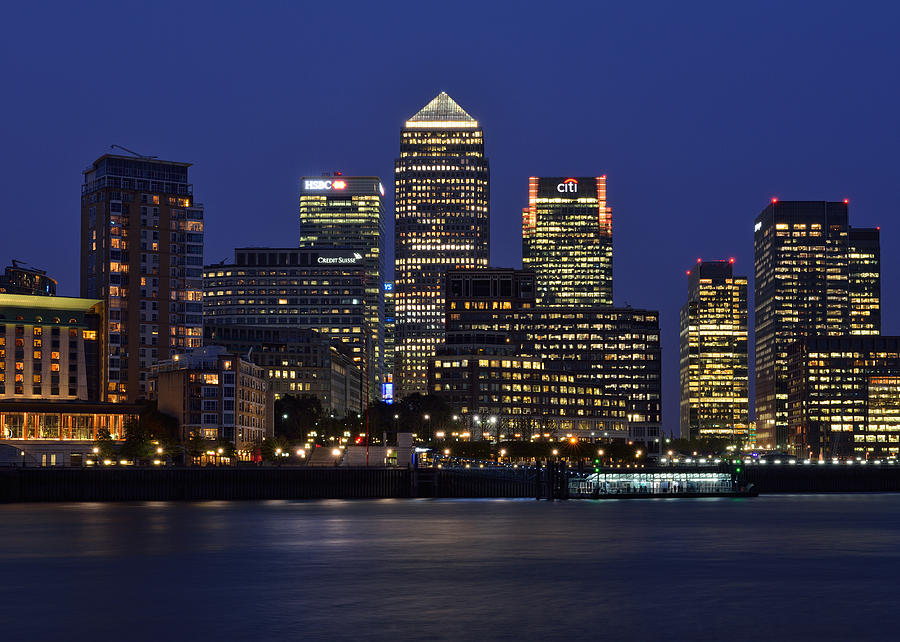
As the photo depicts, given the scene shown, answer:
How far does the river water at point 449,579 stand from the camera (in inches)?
1751

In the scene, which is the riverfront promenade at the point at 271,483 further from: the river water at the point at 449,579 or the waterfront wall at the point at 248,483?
the river water at the point at 449,579

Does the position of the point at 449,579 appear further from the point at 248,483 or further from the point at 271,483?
the point at 248,483

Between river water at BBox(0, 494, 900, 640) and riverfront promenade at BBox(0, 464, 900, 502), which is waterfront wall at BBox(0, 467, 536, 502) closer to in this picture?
riverfront promenade at BBox(0, 464, 900, 502)

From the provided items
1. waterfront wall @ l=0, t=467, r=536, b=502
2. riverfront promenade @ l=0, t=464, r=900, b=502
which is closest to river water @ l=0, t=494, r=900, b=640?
riverfront promenade @ l=0, t=464, r=900, b=502

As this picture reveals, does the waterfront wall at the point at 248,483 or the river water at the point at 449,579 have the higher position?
the river water at the point at 449,579

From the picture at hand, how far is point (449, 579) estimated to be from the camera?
5975 centimetres

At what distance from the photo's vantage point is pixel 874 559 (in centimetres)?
7069

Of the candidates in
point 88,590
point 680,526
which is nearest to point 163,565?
point 88,590

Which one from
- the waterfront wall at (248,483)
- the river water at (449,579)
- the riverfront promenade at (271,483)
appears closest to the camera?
the river water at (449,579)

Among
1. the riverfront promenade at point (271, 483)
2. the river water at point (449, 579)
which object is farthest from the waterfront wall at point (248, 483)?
the river water at point (449, 579)

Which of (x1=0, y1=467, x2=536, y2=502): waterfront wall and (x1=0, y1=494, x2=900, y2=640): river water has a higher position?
(x1=0, y1=494, x2=900, y2=640): river water

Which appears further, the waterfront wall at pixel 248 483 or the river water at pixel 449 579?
the waterfront wall at pixel 248 483

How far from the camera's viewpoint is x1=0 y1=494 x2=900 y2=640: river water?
4447cm

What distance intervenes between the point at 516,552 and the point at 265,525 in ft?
117
